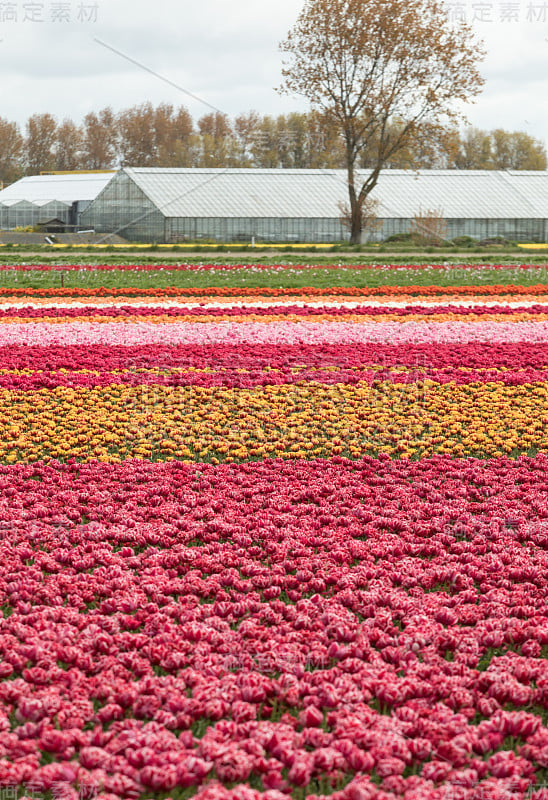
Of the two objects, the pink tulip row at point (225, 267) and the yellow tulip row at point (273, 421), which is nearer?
the yellow tulip row at point (273, 421)

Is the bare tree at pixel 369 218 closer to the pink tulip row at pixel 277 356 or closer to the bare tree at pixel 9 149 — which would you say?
the pink tulip row at pixel 277 356

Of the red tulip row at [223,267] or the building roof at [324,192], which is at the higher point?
the building roof at [324,192]

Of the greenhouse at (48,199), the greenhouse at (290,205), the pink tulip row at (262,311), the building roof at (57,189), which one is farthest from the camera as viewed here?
the building roof at (57,189)

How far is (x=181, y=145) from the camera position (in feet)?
313

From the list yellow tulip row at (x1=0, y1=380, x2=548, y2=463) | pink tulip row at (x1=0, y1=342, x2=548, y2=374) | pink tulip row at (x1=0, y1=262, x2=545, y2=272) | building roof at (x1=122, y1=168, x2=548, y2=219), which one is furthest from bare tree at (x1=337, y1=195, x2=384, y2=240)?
yellow tulip row at (x1=0, y1=380, x2=548, y2=463)

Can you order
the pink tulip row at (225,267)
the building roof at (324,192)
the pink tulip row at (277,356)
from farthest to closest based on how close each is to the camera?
the building roof at (324,192)
the pink tulip row at (225,267)
the pink tulip row at (277,356)

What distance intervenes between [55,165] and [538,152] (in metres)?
56.1

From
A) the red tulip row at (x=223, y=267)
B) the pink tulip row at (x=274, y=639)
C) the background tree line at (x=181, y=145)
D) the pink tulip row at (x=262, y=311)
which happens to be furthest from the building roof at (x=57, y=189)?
the pink tulip row at (x=274, y=639)

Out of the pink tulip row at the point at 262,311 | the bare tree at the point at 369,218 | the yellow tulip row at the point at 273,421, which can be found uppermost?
the bare tree at the point at 369,218

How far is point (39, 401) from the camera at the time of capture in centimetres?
884

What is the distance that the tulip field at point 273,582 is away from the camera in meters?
2.97

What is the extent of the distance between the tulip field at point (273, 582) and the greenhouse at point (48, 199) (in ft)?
204

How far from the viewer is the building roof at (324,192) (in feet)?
195

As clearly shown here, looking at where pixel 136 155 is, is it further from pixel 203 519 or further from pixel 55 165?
pixel 203 519
